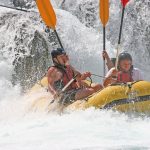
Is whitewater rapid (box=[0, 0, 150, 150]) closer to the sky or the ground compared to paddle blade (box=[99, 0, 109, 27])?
closer to the ground

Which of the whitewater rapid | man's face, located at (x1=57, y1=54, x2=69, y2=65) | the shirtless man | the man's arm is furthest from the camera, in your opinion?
man's face, located at (x1=57, y1=54, x2=69, y2=65)

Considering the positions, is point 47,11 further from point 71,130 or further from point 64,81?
point 71,130

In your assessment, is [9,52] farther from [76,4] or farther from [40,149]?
[40,149]

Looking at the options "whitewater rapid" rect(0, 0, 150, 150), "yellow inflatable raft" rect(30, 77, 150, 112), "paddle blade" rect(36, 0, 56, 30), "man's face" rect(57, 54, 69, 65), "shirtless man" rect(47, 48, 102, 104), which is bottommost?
"whitewater rapid" rect(0, 0, 150, 150)

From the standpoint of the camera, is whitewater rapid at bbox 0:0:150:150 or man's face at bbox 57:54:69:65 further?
man's face at bbox 57:54:69:65

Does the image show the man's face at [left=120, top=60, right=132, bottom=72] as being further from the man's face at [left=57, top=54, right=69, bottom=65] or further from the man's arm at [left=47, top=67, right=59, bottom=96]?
the man's arm at [left=47, top=67, right=59, bottom=96]

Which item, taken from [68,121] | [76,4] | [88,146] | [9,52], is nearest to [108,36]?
[76,4]

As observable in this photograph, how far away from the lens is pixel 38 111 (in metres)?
7.23

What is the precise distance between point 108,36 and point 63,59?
200 inches

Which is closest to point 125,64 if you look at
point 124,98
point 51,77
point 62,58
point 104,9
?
point 124,98

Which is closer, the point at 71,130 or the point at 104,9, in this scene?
the point at 71,130

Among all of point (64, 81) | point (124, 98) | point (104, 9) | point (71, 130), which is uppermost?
point (104, 9)

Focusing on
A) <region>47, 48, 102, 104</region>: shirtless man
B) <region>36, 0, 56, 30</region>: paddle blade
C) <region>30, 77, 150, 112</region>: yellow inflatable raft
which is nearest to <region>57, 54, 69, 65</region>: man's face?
<region>47, 48, 102, 104</region>: shirtless man

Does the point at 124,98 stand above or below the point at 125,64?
below
